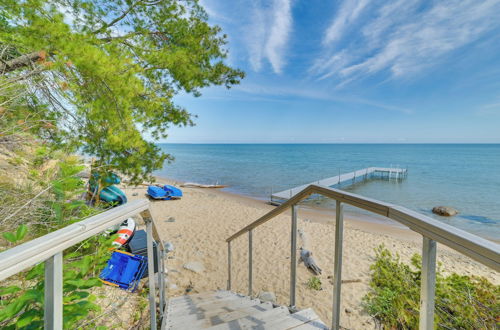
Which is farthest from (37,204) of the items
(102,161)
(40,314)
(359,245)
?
(359,245)

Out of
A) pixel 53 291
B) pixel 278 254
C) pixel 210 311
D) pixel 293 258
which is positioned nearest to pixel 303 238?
pixel 278 254

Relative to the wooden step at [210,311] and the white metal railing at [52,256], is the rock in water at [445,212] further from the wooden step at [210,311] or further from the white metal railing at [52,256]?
the white metal railing at [52,256]

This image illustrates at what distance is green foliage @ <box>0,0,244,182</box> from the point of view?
8.89 feet

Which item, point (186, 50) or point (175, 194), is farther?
point (175, 194)

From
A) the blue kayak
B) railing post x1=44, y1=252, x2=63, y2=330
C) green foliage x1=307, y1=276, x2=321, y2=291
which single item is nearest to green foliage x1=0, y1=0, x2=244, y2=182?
railing post x1=44, y1=252, x2=63, y2=330

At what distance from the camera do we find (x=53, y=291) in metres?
0.61

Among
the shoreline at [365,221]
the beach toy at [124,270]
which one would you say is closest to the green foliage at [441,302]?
the beach toy at [124,270]

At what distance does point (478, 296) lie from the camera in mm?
2502

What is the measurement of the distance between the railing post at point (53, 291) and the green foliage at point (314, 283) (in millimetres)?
4729

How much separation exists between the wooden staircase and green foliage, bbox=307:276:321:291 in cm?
242

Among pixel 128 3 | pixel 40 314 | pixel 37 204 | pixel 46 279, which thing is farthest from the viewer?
pixel 128 3

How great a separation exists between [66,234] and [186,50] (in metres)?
4.79

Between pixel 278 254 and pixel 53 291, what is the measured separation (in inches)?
239

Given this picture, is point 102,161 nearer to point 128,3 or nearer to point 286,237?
point 128,3
